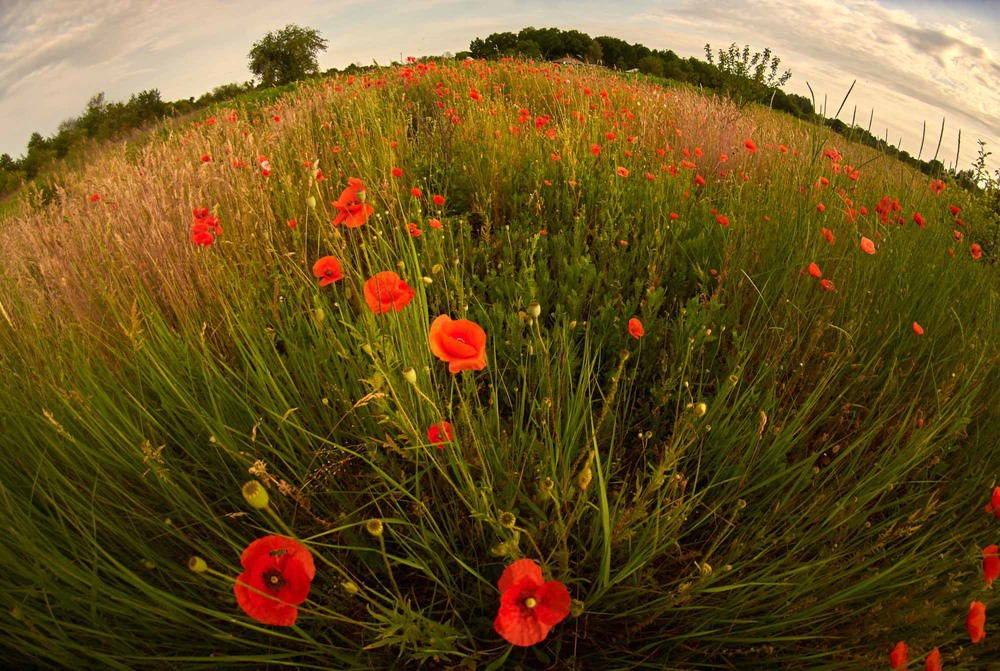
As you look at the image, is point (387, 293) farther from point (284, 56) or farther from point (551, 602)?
point (284, 56)

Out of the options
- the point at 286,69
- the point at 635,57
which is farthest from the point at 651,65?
the point at 286,69

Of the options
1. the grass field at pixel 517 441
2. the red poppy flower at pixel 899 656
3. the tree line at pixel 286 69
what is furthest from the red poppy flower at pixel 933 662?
the tree line at pixel 286 69

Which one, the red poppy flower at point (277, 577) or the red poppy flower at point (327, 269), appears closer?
the red poppy flower at point (277, 577)

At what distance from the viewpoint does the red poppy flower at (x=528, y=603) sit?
75 cm

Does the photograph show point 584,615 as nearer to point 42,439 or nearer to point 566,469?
point 566,469

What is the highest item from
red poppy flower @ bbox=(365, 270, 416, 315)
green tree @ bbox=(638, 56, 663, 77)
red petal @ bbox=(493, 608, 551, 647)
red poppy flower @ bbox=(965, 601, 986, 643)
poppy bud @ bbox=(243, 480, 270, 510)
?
green tree @ bbox=(638, 56, 663, 77)

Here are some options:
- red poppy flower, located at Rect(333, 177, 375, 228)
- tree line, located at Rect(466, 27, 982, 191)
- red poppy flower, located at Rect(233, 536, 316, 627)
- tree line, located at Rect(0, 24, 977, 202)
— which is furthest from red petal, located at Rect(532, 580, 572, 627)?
tree line, located at Rect(0, 24, 977, 202)

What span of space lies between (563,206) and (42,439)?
2.48 metres

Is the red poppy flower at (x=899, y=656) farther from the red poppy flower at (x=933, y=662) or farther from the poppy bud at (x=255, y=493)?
the poppy bud at (x=255, y=493)

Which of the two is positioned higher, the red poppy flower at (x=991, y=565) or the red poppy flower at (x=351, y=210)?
the red poppy flower at (x=351, y=210)

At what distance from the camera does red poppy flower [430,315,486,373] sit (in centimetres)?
82

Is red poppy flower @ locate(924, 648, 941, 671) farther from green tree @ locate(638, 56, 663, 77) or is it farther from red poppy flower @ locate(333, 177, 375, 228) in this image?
green tree @ locate(638, 56, 663, 77)

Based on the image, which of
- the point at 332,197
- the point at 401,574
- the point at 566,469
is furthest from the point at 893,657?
the point at 332,197

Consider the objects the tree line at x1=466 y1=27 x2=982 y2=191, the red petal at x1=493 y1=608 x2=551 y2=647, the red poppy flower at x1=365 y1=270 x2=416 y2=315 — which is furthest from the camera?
the tree line at x1=466 y1=27 x2=982 y2=191
